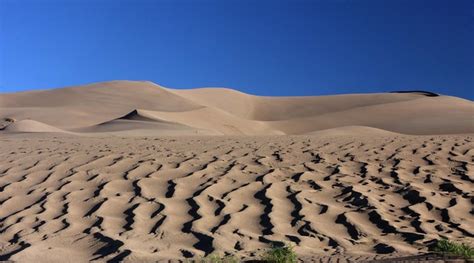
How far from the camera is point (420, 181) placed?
23.0 ft

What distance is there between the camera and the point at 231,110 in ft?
191

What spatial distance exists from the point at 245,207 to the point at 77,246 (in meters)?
1.75

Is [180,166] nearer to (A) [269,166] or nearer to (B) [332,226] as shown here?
(A) [269,166]

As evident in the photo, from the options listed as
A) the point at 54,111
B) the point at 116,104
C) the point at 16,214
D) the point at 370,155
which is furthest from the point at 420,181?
the point at 116,104

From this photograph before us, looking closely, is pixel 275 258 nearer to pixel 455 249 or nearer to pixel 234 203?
pixel 455 249

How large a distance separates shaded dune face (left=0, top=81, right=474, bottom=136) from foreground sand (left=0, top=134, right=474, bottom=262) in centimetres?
1962

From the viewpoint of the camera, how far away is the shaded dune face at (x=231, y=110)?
36.0m

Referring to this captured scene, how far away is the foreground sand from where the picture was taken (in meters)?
5.06

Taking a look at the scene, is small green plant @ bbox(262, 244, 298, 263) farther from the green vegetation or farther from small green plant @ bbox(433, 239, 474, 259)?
small green plant @ bbox(433, 239, 474, 259)

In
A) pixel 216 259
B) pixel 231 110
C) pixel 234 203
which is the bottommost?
pixel 216 259

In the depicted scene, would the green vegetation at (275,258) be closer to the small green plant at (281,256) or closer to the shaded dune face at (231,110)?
the small green plant at (281,256)

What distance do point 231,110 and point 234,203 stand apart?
52089 millimetres

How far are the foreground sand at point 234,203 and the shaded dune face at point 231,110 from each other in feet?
64.4

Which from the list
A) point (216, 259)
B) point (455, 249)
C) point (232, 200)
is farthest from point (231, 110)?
point (455, 249)
